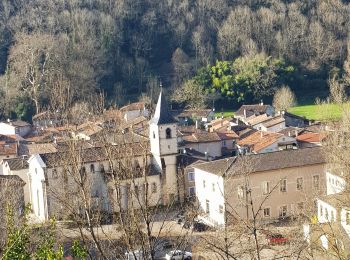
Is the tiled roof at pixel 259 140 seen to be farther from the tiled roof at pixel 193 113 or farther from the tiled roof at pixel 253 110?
the tiled roof at pixel 193 113

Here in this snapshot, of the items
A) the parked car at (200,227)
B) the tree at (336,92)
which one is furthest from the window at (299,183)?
the parked car at (200,227)

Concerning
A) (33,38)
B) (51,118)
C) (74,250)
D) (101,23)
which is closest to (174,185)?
(51,118)

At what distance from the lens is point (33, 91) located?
56125mm

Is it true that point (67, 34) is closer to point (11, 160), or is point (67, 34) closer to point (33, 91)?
point (33, 91)

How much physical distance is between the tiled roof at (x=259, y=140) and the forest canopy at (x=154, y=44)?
19.4 m

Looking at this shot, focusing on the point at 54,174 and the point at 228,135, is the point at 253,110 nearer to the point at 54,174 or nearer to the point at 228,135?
the point at 228,135

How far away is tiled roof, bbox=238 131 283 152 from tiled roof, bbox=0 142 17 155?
44.2 ft

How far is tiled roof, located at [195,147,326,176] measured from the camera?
30.0 metres

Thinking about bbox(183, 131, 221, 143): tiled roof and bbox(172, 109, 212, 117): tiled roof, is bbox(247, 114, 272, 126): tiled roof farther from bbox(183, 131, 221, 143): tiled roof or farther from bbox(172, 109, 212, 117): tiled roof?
bbox(183, 131, 221, 143): tiled roof

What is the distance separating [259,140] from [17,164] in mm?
13880

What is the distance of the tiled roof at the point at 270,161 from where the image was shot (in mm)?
30016

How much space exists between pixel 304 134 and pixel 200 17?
123ft

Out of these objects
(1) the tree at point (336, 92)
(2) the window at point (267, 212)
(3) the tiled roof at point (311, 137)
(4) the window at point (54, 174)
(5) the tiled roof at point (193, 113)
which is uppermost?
(1) the tree at point (336, 92)

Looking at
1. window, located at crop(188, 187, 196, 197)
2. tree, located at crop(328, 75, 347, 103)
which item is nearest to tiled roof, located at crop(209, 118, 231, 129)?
tree, located at crop(328, 75, 347, 103)
